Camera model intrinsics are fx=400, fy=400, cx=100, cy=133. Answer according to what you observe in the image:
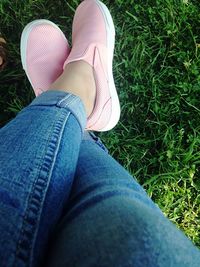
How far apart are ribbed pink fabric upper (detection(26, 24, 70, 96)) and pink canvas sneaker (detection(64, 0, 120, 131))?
58 millimetres

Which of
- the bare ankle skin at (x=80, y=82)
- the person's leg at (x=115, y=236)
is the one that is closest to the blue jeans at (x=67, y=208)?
the person's leg at (x=115, y=236)

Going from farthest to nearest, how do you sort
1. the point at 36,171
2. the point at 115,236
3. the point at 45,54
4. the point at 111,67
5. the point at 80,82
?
the point at 45,54, the point at 111,67, the point at 80,82, the point at 36,171, the point at 115,236

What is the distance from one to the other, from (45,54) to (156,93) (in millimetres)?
415

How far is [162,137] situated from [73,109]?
516 millimetres

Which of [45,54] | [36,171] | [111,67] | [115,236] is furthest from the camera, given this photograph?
[45,54]

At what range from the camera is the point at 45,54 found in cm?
141

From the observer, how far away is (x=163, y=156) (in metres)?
1.33

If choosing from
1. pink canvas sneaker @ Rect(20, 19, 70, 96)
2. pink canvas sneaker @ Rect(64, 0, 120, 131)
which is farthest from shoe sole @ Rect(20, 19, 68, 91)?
pink canvas sneaker @ Rect(64, 0, 120, 131)

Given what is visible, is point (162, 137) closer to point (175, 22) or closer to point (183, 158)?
point (183, 158)

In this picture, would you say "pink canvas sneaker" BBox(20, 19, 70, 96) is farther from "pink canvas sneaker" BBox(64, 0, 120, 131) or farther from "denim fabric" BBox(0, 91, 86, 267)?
"denim fabric" BBox(0, 91, 86, 267)

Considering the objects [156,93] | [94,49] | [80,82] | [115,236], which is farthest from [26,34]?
[115,236]

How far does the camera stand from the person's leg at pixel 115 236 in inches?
22.2

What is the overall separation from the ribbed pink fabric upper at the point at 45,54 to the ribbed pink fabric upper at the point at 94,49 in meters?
0.06

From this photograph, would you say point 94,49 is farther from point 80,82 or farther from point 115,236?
point 115,236
